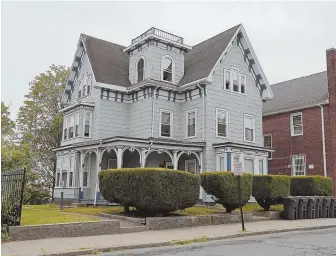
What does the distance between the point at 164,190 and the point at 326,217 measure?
10.4 m

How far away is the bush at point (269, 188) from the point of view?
18391mm

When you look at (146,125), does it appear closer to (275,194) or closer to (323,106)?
(275,194)

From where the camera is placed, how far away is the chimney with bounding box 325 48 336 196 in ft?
86.6

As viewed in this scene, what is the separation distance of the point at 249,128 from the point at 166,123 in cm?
607

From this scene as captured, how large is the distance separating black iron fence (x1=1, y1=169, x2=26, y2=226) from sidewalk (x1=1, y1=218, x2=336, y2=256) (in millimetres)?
1229

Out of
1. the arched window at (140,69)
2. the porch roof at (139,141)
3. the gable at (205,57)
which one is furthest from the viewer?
the arched window at (140,69)

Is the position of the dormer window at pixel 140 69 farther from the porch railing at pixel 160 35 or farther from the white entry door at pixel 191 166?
the white entry door at pixel 191 166

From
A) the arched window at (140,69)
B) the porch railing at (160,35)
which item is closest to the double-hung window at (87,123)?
the arched window at (140,69)

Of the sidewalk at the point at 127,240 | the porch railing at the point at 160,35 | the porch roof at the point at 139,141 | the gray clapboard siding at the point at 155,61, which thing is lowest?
Answer: the sidewalk at the point at 127,240

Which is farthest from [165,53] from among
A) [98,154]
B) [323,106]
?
[323,106]

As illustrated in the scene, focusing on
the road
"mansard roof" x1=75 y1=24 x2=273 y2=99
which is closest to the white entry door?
"mansard roof" x1=75 y1=24 x2=273 y2=99

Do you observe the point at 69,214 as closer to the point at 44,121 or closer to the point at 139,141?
the point at 139,141

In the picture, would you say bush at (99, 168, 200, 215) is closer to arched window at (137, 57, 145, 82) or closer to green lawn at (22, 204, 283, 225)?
green lawn at (22, 204, 283, 225)

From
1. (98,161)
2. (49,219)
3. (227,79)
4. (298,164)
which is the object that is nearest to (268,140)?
(298,164)
